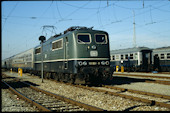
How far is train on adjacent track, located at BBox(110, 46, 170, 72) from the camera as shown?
80.4 feet

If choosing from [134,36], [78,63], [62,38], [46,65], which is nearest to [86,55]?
[78,63]

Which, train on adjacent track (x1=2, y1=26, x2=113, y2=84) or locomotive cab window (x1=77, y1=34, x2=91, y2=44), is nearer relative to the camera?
train on adjacent track (x1=2, y1=26, x2=113, y2=84)

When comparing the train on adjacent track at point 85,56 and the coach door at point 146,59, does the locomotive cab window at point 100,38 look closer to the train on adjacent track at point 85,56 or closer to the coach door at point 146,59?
the train on adjacent track at point 85,56

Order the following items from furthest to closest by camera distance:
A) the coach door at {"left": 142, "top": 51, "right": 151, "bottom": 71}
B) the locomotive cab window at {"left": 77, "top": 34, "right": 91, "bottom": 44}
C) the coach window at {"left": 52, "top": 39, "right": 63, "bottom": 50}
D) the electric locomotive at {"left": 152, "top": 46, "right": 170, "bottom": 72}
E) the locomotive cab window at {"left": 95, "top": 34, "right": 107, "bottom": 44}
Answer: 1. the coach door at {"left": 142, "top": 51, "right": 151, "bottom": 71}
2. the electric locomotive at {"left": 152, "top": 46, "right": 170, "bottom": 72}
3. the coach window at {"left": 52, "top": 39, "right": 63, "bottom": 50}
4. the locomotive cab window at {"left": 95, "top": 34, "right": 107, "bottom": 44}
5. the locomotive cab window at {"left": 77, "top": 34, "right": 91, "bottom": 44}

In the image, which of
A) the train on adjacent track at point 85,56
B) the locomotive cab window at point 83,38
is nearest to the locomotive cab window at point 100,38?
the train on adjacent track at point 85,56

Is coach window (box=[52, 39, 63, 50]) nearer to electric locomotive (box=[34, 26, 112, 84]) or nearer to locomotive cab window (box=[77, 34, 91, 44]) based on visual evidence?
electric locomotive (box=[34, 26, 112, 84])

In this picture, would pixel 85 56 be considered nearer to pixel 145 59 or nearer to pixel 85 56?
pixel 85 56

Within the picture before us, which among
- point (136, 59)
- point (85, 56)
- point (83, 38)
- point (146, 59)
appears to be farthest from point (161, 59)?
point (85, 56)

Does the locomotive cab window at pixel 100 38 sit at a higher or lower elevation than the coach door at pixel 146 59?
higher

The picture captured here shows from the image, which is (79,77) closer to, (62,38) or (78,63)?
(78,63)

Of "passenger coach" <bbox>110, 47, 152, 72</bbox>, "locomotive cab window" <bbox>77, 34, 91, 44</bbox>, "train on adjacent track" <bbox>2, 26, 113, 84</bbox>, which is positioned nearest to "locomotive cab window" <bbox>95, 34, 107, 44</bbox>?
"train on adjacent track" <bbox>2, 26, 113, 84</bbox>

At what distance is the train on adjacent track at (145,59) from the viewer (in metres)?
24.5

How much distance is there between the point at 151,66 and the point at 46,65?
14.9 meters

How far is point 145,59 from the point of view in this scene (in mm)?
26625
